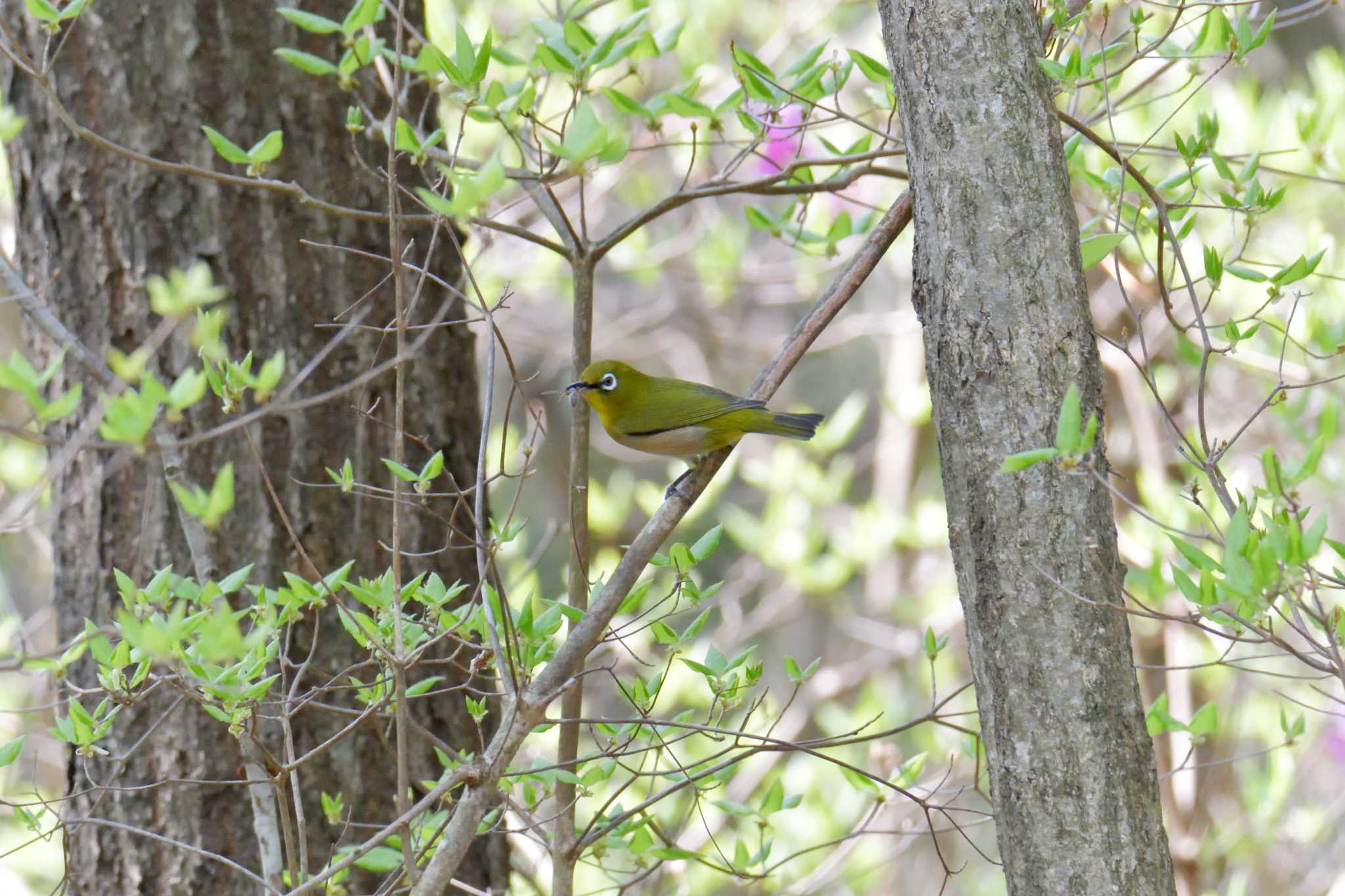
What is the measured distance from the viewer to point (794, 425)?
3.46 m

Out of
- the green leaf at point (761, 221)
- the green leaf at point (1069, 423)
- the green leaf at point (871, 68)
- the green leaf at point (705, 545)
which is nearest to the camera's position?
the green leaf at point (1069, 423)

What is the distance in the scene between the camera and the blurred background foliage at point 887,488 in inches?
145

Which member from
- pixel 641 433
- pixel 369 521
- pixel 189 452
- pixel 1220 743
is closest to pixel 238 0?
pixel 189 452

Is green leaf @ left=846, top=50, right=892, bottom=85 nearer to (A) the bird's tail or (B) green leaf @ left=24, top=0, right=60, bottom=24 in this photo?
(B) green leaf @ left=24, top=0, right=60, bottom=24

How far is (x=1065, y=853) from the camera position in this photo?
4.95 ft

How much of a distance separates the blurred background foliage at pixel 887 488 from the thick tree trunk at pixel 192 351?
42cm

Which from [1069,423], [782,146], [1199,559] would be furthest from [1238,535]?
[782,146]

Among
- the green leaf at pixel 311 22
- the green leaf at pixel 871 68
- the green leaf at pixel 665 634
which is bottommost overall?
the green leaf at pixel 665 634

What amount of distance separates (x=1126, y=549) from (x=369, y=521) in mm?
2684

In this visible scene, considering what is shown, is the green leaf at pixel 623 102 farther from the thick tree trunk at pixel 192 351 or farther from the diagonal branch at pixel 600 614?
the thick tree trunk at pixel 192 351

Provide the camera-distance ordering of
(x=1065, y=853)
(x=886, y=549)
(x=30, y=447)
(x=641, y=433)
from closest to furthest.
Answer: (x=1065, y=853) < (x=641, y=433) < (x=30, y=447) < (x=886, y=549)

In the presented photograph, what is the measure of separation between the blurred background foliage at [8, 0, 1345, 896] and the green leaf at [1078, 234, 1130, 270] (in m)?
0.50

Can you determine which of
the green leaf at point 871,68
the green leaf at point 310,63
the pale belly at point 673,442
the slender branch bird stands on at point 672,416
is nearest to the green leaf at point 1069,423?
the green leaf at point 871,68

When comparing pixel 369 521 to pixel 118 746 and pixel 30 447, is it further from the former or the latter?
pixel 30 447
